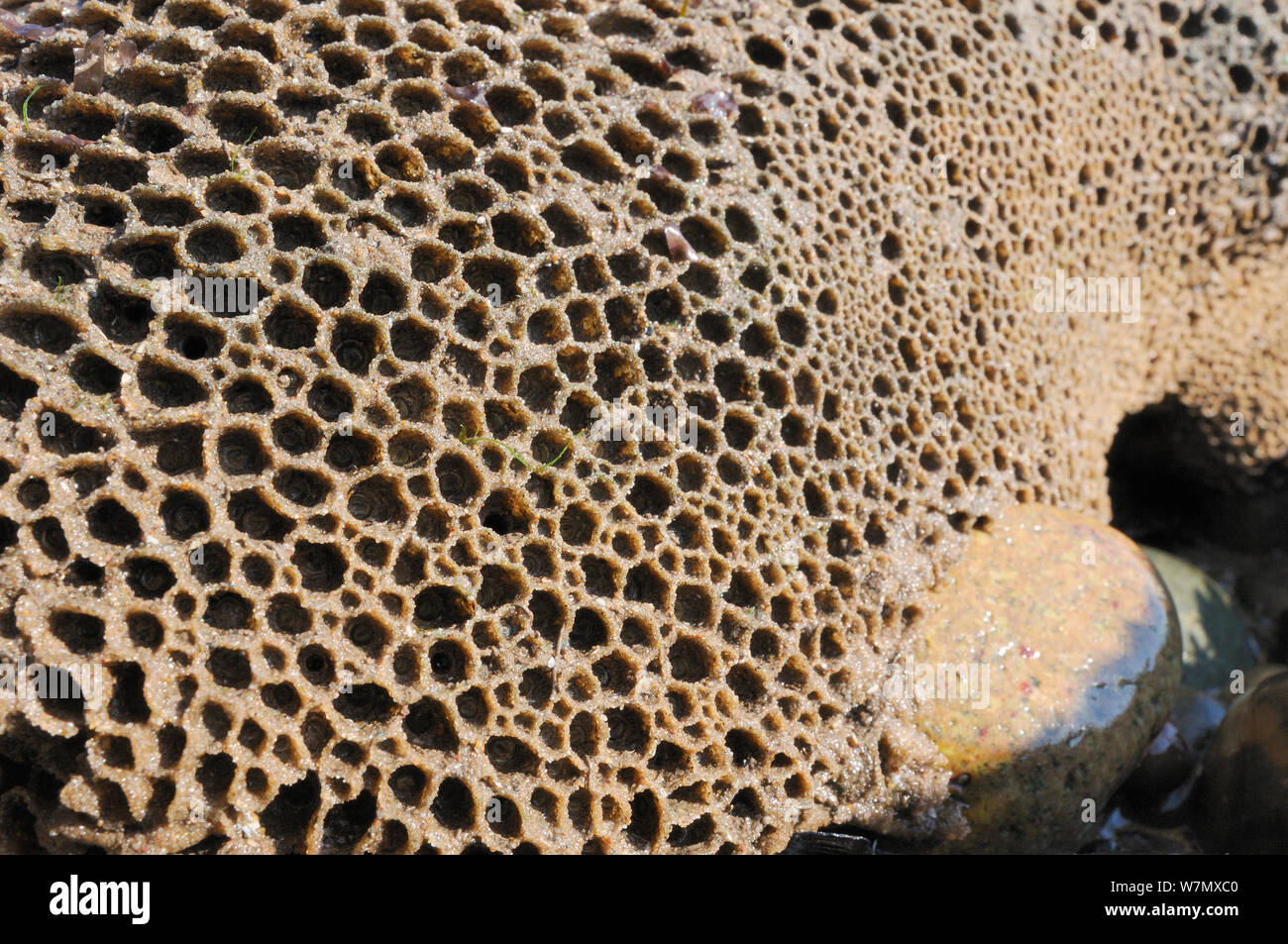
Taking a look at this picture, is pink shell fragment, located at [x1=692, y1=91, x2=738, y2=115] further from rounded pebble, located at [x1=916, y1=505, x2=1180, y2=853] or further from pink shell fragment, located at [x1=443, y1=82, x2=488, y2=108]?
rounded pebble, located at [x1=916, y1=505, x2=1180, y2=853]

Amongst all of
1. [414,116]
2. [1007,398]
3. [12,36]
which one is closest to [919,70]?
[1007,398]

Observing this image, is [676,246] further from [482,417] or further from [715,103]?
[482,417]

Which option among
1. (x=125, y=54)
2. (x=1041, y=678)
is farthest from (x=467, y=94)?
(x=1041, y=678)

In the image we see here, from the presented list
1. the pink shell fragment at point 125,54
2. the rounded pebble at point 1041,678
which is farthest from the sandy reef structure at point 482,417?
the rounded pebble at point 1041,678

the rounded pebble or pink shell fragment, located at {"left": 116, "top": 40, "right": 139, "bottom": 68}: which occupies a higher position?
pink shell fragment, located at {"left": 116, "top": 40, "right": 139, "bottom": 68}

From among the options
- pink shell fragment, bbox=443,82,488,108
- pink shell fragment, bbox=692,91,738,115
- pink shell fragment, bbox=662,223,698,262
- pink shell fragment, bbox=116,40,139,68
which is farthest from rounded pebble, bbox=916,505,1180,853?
pink shell fragment, bbox=116,40,139,68

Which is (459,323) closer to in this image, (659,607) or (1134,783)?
(659,607)
